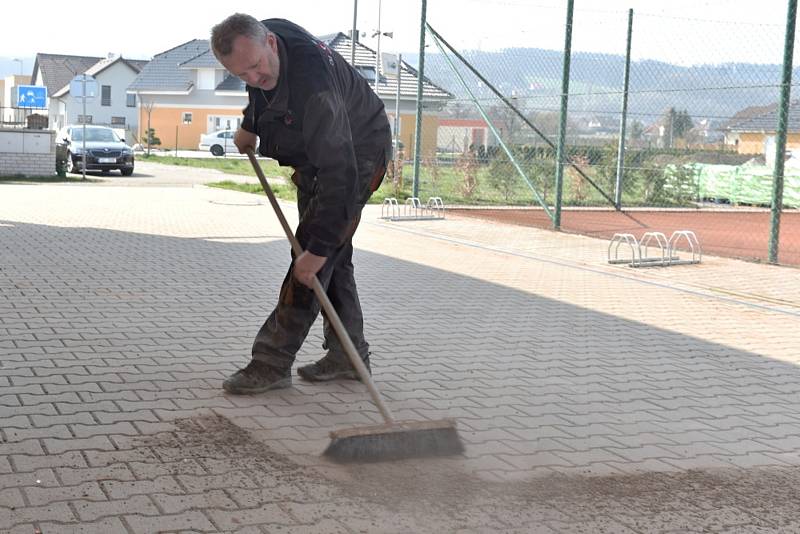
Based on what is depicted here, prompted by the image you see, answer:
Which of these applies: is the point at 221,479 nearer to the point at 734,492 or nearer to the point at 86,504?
the point at 86,504

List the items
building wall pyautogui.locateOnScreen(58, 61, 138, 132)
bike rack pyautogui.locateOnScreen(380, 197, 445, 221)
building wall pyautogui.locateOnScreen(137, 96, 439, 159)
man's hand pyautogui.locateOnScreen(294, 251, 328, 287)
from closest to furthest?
man's hand pyautogui.locateOnScreen(294, 251, 328, 287) → bike rack pyautogui.locateOnScreen(380, 197, 445, 221) → building wall pyautogui.locateOnScreen(137, 96, 439, 159) → building wall pyautogui.locateOnScreen(58, 61, 138, 132)

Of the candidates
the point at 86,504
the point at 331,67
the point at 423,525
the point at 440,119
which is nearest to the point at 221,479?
the point at 86,504

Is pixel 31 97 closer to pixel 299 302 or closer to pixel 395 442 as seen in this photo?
pixel 299 302

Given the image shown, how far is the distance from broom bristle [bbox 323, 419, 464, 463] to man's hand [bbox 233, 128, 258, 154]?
1.60 m

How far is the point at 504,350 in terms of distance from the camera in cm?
700

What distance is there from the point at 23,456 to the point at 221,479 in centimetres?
78

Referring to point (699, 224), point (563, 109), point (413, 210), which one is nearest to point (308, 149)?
point (563, 109)

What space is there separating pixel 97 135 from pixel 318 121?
1030 inches

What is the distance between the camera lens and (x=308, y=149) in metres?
4.69

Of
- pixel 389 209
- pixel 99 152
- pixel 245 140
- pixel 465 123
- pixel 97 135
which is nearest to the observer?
pixel 245 140

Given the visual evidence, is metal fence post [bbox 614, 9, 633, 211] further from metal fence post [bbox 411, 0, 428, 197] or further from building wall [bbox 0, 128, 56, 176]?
building wall [bbox 0, 128, 56, 176]

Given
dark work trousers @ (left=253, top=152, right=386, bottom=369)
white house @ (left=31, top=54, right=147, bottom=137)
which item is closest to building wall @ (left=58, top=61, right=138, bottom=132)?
white house @ (left=31, top=54, right=147, bottom=137)

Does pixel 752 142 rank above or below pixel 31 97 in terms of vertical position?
below

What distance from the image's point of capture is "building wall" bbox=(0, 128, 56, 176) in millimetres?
24703
